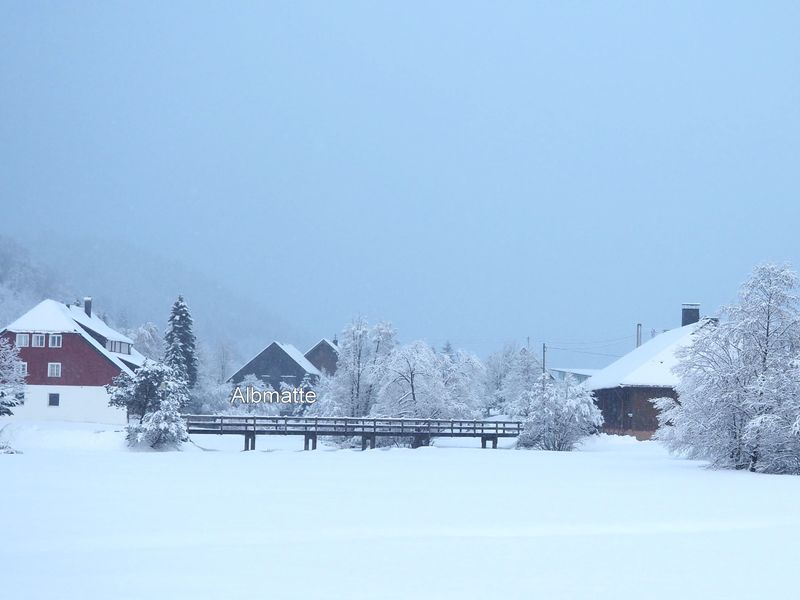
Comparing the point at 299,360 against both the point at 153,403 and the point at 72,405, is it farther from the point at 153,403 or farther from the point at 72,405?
the point at 153,403

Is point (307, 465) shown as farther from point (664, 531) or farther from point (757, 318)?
point (664, 531)

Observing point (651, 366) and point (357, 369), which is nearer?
point (651, 366)

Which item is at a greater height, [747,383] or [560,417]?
[747,383]

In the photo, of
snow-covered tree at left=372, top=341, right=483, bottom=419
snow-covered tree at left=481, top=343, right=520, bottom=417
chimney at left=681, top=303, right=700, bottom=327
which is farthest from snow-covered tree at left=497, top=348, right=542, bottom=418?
snow-covered tree at left=372, top=341, right=483, bottom=419

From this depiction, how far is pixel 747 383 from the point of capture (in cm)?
3488

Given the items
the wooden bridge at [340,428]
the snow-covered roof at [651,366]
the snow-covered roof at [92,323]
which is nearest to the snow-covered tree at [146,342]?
the snow-covered roof at [92,323]

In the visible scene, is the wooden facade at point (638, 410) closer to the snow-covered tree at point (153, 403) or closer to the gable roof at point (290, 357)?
the snow-covered tree at point (153, 403)

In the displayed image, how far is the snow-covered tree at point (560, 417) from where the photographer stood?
49938 millimetres

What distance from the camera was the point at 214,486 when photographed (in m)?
24.9

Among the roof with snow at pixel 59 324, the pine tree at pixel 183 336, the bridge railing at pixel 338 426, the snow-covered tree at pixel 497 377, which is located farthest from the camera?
the snow-covered tree at pixel 497 377

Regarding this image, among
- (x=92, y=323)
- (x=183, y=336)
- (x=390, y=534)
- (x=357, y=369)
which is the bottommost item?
(x=390, y=534)


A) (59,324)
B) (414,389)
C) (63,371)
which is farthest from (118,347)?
(414,389)

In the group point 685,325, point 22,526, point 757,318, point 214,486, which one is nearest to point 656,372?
point 685,325

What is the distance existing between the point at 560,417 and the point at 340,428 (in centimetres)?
1177
